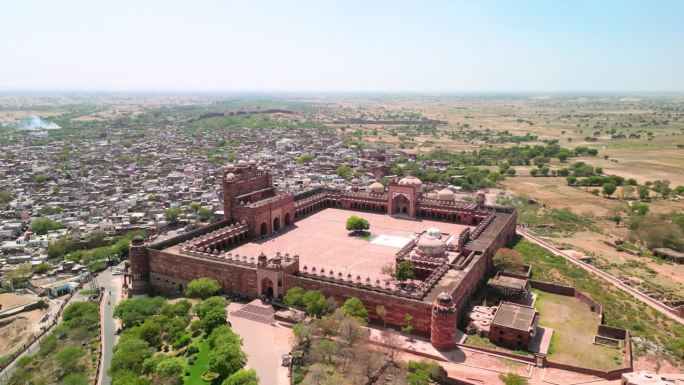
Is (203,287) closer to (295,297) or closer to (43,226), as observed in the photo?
(295,297)

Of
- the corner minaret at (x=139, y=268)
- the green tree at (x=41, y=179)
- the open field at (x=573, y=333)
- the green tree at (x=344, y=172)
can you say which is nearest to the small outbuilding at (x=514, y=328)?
the open field at (x=573, y=333)

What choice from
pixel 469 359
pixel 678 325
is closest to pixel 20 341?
pixel 469 359

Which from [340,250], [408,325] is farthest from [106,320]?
[408,325]

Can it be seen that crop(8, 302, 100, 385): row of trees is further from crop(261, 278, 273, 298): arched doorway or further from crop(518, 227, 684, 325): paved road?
crop(518, 227, 684, 325): paved road

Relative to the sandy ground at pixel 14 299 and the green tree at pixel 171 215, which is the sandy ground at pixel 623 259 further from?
the sandy ground at pixel 14 299

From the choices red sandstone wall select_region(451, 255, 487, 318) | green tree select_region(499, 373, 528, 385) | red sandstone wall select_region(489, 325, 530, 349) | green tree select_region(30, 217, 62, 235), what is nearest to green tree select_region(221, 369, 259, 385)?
green tree select_region(499, 373, 528, 385)

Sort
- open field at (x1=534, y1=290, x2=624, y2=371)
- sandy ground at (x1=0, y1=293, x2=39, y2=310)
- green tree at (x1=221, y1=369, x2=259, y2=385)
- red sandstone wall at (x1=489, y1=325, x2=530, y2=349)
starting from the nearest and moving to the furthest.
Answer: green tree at (x1=221, y1=369, x2=259, y2=385), open field at (x1=534, y1=290, x2=624, y2=371), red sandstone wall at (x1=489, y1=325, x2=530, y2=349), sandy ground at (x1=0, y1=293, x2=39, y2=310)
